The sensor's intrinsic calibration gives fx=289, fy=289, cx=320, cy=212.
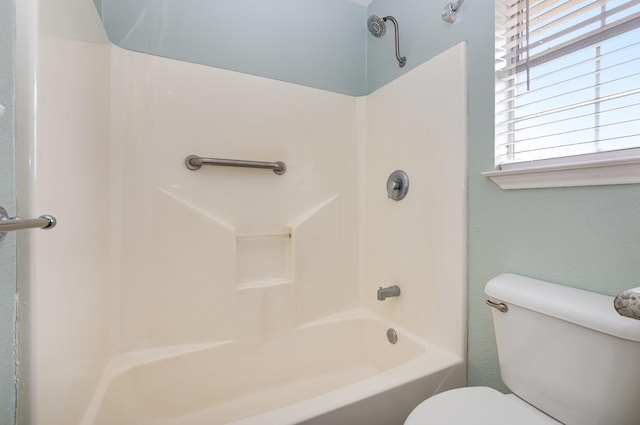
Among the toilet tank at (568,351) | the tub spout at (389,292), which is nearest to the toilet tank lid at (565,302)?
the toilet tank at (568,351)

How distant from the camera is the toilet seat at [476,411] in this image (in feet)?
2.43

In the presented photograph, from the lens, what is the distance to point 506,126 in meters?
1.05

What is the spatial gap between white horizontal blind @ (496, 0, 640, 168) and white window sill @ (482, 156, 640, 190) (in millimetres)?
75

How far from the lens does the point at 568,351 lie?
2.40ft

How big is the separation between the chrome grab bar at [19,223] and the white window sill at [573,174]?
1.23 m

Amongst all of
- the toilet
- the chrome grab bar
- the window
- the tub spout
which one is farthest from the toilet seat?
the chrome grab bar

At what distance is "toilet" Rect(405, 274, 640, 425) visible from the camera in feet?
2.13

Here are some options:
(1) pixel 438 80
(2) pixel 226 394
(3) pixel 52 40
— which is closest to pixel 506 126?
(1) pixel 438 80

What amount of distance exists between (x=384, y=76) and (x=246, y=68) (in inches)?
29.0

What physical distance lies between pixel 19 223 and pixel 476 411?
113cm

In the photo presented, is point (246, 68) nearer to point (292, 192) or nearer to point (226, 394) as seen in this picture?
point (292, 192)

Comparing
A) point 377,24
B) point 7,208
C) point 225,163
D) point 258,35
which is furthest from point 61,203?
point 377,24

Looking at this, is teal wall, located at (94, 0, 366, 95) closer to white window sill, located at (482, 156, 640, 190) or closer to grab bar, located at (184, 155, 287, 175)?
grab bar, located at (184, 155, 287, 175)

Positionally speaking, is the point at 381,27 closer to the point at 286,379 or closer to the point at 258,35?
the point at 258,35
